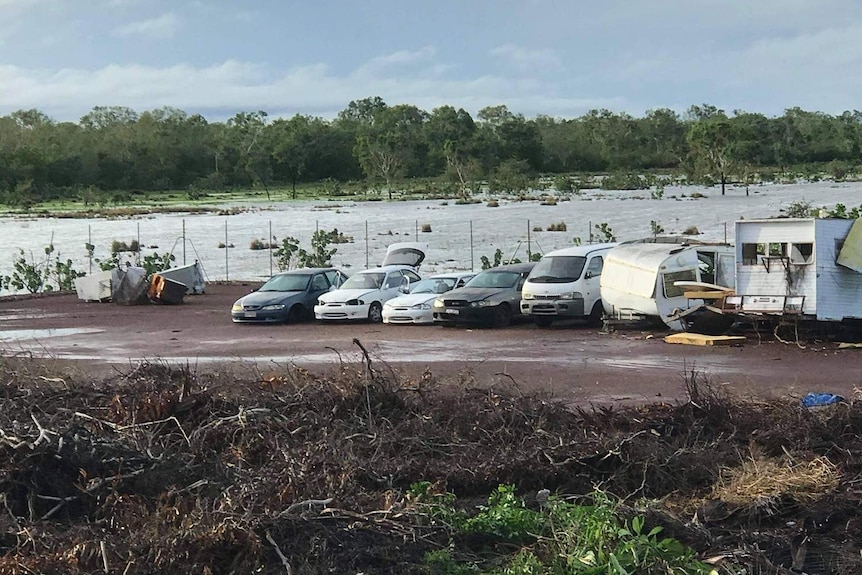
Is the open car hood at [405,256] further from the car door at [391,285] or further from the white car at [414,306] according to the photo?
the white car at [414,306]

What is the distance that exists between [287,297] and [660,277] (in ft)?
34.3

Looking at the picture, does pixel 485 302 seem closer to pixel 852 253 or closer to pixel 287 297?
pixel 287 297

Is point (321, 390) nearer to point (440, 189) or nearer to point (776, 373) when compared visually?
point (776, 373)

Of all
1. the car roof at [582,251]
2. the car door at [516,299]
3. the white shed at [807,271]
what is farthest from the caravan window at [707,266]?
the car door at [516,299]

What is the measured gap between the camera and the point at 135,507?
8438mm

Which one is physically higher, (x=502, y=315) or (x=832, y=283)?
(x=832, y=283)

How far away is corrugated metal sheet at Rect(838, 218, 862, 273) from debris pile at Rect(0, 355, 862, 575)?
1059 centimetres

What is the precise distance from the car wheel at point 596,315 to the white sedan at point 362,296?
5.76 metres

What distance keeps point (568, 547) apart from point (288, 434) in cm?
340

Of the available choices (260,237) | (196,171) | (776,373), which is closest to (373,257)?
(260,237)

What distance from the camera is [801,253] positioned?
2212 centimetres

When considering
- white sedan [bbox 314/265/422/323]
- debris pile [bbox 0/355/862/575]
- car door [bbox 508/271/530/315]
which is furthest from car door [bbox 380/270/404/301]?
debris pile [bbox 0/355/862/575]

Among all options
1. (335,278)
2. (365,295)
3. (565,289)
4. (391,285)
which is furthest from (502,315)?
(335,278)

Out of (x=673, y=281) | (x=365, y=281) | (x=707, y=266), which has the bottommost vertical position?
(x=365, y=281)
